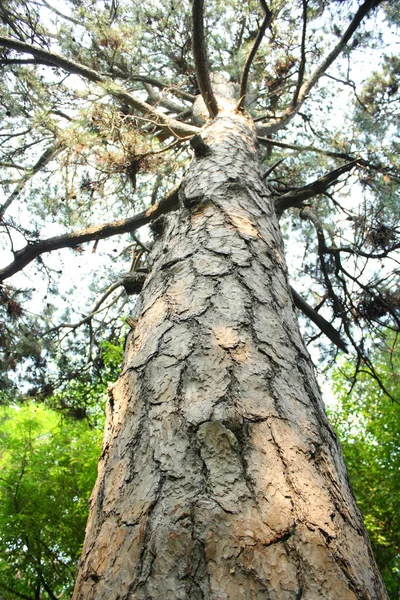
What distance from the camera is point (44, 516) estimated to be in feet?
15.8

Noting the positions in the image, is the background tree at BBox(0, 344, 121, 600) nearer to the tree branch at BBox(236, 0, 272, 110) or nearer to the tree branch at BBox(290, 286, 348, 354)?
the tree branch at BBox(290, 286, 348, 354)

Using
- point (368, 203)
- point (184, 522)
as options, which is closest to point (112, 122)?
point (368, 203)

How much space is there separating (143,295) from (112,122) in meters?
2.28

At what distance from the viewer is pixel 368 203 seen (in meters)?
4.02

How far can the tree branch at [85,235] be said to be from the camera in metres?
3.48

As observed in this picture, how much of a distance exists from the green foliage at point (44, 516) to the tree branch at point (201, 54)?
3762 mm

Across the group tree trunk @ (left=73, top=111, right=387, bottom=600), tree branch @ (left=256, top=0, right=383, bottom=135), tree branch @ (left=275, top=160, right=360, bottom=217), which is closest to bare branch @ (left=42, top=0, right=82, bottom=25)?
tree branch @ (left=256, top=0, right=383, bottom=135)

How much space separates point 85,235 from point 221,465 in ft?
9.59

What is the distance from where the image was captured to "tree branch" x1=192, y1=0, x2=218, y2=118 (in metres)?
2.66

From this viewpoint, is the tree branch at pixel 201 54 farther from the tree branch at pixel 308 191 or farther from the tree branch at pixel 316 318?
the tree branch at pixel 316 318

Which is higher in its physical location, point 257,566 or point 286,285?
point 286,285

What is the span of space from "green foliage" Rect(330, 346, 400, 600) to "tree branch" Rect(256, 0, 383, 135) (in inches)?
121

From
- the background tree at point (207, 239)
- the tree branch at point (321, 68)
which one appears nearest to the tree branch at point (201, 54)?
the background tree at point (207, 239)

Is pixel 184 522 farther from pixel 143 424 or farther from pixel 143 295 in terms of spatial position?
pixel 143 295
